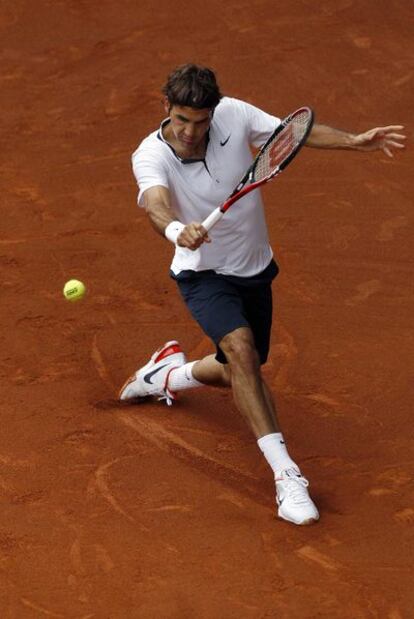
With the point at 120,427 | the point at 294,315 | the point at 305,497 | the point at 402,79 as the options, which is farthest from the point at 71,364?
the point at 402,79

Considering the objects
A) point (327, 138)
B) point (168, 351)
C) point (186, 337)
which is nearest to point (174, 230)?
point (327, 138)

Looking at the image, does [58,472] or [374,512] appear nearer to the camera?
[374,512]

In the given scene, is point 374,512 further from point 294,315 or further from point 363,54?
point 363,54

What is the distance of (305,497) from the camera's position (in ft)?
23.0

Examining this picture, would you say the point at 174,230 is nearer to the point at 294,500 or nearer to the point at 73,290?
the point at 294,500

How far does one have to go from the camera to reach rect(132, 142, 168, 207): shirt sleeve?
7.09 metres

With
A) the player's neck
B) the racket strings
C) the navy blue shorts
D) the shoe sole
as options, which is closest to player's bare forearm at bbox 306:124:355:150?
the racket strings

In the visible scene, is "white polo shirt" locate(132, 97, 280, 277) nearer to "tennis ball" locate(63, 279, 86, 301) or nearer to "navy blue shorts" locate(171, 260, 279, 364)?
"navy blue shorts" locate(171, 260, 279, 364)

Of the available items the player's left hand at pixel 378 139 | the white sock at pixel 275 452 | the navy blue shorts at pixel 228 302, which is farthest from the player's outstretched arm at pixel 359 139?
the white sock at pixel 275 452

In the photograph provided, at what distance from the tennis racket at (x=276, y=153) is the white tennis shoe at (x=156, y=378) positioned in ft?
5.02

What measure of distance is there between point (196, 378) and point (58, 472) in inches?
42.2

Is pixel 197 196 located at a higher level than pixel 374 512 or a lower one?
higher

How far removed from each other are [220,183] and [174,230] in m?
0.68

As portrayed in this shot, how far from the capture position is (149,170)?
281 inches
